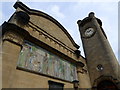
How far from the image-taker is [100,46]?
1473 centimetres

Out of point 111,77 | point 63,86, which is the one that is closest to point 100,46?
point 111,77

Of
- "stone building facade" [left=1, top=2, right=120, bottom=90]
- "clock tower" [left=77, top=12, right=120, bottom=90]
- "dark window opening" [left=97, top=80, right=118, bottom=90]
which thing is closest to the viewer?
"stone building facade" [left=1, top=2, right=120, bottom=90]

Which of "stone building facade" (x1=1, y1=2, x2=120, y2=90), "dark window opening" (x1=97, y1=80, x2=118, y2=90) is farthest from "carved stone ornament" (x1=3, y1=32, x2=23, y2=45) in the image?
"dark window opening" (x1=97, y1=80, x2=118, y2=90)

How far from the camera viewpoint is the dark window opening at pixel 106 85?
11515mm

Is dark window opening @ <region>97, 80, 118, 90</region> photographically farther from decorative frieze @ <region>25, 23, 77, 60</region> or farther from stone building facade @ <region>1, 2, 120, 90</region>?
decorative frieze @ <region>25, 23, 77, 60</region>

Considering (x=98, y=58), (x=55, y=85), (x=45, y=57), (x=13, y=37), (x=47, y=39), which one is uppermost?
(x=47, y=39)

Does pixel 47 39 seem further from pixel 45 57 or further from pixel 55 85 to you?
pixel 55 85

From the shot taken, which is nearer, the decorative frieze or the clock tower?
the decorative frieze

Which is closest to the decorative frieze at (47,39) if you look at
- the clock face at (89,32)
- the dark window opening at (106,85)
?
the dark window opening at (106,85)

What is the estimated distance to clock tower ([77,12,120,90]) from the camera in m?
12.0

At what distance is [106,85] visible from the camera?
12.0 m

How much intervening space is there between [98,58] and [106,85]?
11.6 feet

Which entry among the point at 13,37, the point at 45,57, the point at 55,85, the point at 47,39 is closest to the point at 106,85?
the point at 55,85

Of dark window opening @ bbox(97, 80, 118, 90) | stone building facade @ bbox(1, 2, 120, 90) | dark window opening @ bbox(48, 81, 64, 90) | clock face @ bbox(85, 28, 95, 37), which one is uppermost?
clock face @ bbox(85, 28, 95, 37)
